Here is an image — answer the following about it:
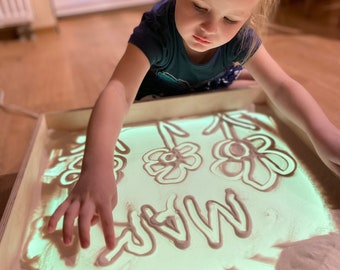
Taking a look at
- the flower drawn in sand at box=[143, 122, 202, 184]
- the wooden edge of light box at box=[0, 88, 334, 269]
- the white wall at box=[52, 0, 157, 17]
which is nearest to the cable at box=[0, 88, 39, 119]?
the wooden edge of light box at box=[0, 88, 334, 269]

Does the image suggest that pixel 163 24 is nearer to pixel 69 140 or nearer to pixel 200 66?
pixel 200 66

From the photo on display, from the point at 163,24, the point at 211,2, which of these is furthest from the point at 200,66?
the point at 211,2

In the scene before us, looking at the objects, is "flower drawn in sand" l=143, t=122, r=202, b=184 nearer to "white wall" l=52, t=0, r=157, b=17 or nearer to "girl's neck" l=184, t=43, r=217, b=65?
"girl's neck" l=184, t=43, r=217, b=65

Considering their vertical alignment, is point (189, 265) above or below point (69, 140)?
below

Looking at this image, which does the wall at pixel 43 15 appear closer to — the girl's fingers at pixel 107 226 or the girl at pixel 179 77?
the girl at pixel 179 77

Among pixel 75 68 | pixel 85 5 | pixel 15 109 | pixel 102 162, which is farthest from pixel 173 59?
pixel 85 5

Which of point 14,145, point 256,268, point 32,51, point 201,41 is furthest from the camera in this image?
point 32,51

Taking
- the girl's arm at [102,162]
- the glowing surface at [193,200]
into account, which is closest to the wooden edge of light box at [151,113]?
the glowing surface at [193,200]

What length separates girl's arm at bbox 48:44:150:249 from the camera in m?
0.42

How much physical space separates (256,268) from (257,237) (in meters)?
0.05

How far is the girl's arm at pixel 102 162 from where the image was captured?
42cm

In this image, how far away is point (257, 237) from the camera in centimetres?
52

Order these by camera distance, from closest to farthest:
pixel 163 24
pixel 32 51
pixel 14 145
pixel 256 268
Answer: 1. pixel 256 268
2. pixel 163 24
3. pixel 14 145
4. pixel 32 51

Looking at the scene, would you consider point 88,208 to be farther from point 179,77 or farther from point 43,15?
point 43,15
